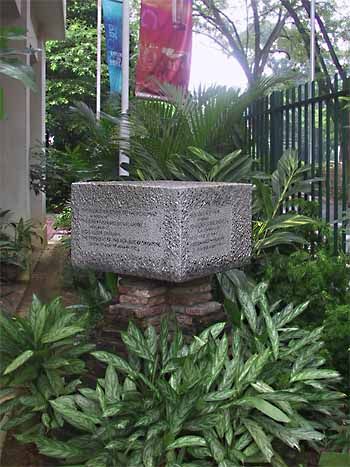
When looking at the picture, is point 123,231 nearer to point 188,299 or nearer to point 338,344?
point 188,299

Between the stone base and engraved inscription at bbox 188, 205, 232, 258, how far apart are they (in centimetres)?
27

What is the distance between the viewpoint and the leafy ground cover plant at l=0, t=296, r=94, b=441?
3412 mm

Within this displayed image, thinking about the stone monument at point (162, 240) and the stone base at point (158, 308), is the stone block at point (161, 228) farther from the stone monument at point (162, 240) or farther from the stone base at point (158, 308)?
the stone base at point (158, 308)

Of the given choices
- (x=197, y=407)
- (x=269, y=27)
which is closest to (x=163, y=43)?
(x=197, y=407)

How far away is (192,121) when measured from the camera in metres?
6.33

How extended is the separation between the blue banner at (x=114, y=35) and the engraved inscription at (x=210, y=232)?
8.82 metres

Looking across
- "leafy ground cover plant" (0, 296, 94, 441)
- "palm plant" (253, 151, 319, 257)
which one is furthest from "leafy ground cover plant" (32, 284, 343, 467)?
"palm plant" (253, 151, 319, 257)

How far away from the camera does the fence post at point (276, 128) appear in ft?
22.1

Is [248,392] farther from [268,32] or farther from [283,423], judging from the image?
[268,32]

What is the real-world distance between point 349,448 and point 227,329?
115 cm

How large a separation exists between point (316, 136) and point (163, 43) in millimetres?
3908

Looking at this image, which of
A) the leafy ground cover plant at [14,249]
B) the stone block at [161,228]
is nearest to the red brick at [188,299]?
the stone block at [161,228]

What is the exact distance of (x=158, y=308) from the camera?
4.27m

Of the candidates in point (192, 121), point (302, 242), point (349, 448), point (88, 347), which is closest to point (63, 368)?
point (88, 347)
